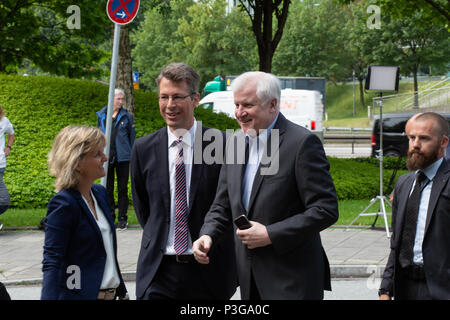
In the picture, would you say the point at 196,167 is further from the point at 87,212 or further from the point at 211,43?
the point at 211,43

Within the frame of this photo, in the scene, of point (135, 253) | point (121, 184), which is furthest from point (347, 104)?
point (135, 253)

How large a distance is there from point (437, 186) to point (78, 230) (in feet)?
6.32

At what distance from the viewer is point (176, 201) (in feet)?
12.8

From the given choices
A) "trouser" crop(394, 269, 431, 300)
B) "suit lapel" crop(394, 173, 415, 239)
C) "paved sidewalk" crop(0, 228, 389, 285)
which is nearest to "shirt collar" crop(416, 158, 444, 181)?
"suit lapel" crop(394, 173, 415, 239)

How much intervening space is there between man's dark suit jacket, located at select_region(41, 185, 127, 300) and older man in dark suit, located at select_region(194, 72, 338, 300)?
52 cm

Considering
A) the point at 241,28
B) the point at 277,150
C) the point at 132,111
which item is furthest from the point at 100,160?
the point at 241,28

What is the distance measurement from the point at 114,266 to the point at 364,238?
7126mm

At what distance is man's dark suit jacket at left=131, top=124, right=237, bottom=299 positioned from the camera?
12.6ft

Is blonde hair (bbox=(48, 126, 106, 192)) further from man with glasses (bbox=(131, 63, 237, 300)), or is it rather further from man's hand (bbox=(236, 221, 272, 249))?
man's hand (bbox=(236, 221, 272, 249))

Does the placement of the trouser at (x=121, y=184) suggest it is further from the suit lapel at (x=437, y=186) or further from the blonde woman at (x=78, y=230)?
the suit lapel at (x=437, y=186)

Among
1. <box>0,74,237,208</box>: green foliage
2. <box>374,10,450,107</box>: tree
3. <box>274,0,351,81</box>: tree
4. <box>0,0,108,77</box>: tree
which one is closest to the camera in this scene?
<box>0,74,237,208</box>: green foliage

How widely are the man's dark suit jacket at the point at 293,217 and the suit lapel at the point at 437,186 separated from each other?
65 cm

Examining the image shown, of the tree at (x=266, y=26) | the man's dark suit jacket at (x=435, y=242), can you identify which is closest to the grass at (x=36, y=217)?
the tree at (x=266, y=26)

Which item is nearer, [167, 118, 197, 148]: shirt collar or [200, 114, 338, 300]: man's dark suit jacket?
[200, 114, 338, 300]: man's dark suit jacket
